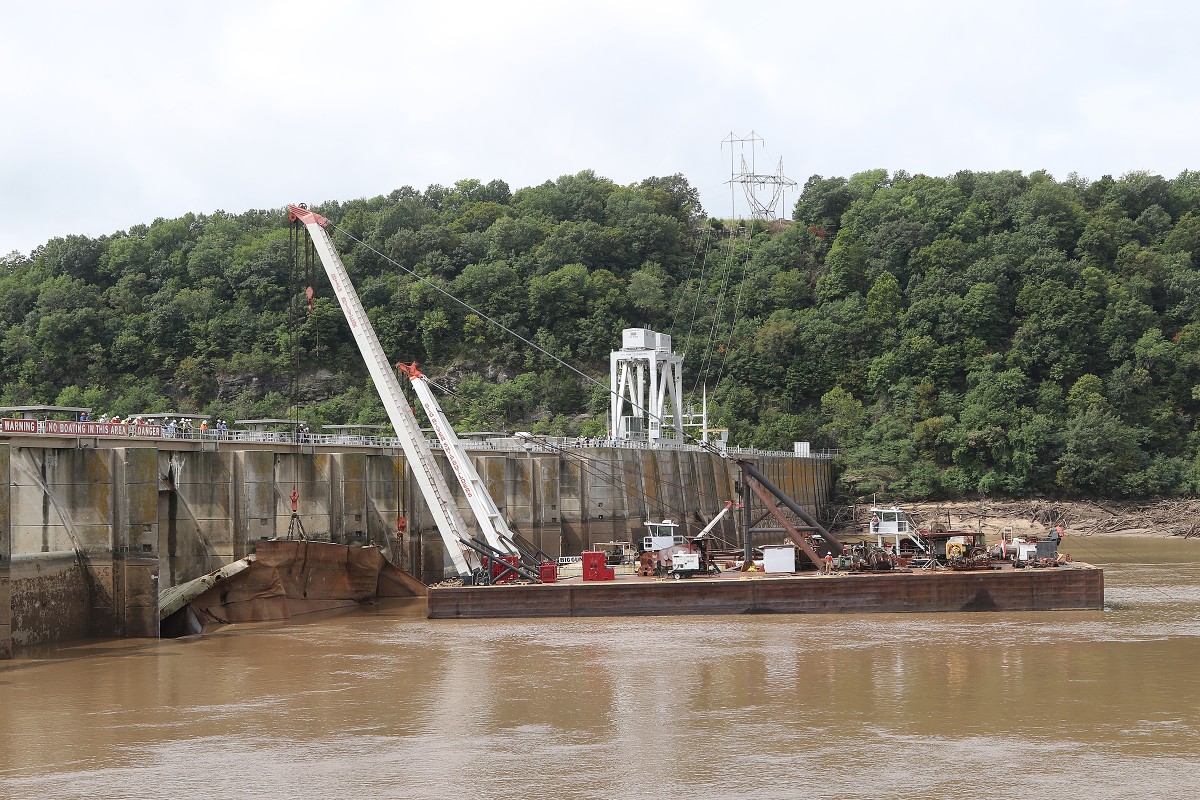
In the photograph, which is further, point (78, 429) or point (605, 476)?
point (605, 476)

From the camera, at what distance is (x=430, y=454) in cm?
5809

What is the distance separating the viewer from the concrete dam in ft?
141

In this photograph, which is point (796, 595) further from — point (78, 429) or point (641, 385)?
point (641, 385)

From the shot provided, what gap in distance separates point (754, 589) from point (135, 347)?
366 feet

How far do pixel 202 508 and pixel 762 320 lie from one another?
106 metres

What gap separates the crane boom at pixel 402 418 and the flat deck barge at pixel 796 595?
104 inches

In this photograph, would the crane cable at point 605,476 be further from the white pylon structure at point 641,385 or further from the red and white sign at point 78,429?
the red and white sign at point 78,429

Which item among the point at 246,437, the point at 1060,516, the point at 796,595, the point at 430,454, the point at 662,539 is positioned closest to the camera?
the point at 796,595

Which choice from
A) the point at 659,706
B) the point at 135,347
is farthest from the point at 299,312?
the point at 659,706

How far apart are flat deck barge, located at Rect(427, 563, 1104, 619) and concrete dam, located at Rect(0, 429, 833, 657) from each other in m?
9.15

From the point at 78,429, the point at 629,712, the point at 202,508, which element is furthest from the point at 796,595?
the point at 78,429

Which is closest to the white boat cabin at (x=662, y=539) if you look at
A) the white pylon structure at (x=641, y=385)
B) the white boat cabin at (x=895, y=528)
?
the white boat cabin at (x=895, y=528)

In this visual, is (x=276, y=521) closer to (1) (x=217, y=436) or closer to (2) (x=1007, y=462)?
(1) (x=217, y=436)

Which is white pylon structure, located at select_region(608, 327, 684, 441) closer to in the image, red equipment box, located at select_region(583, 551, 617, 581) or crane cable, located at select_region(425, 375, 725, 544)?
crane cable, located at select_region(425, 375, 725, 544)
